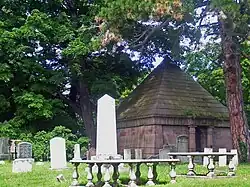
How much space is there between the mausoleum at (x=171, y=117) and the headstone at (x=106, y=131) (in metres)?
11.0

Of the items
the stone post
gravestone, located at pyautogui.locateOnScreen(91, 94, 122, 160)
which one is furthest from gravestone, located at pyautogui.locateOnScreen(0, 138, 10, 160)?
gravestone, located at pyautogui.locateOnScreen(91, 94, 122, 160)

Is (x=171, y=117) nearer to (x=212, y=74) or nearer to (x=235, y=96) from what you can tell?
(x=235, y=96)

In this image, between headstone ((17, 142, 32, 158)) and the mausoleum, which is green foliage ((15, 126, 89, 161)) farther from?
headstone ((17, 142, 32, 158))

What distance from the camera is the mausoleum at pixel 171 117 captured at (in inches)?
1012

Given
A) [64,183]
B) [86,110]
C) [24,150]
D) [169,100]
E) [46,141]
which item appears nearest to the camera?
[64,183]

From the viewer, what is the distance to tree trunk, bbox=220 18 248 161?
71.9 feet

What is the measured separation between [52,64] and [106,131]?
722 inches

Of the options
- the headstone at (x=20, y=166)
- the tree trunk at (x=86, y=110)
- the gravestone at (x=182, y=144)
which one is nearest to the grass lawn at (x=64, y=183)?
the headstone at (x=20, y=166)

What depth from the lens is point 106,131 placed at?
1425 centimetres

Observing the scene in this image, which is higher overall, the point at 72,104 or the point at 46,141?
the point at 72,104

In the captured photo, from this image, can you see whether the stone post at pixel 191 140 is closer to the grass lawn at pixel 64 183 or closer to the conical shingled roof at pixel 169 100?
the conical shingled roof at pixel 169 100

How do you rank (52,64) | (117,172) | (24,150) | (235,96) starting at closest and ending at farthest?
(117,172) → (24,150) → (235,96) → (52,64)

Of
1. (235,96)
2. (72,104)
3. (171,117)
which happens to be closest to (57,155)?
(235,96)

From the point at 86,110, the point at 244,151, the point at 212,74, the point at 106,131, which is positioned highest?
the point at 212,74
